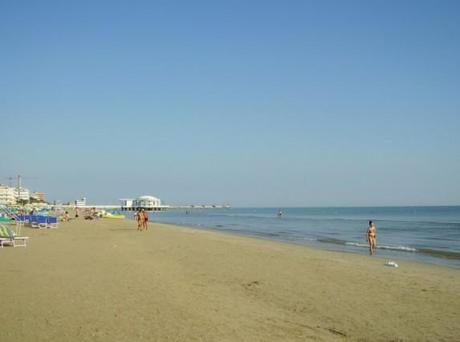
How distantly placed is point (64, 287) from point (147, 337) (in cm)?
414

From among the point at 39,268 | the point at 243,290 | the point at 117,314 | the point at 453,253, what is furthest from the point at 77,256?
the point at 453,253

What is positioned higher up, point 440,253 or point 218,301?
point 218,301

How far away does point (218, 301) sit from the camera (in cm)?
884

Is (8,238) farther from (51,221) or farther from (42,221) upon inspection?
(51,221)

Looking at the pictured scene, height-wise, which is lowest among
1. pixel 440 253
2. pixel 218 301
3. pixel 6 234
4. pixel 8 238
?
pixel 440 253

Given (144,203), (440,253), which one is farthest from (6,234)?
(144,203)

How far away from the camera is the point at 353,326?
293 inches

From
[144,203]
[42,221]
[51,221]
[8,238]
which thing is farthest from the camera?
[144,203]

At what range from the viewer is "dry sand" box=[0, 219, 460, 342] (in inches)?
266

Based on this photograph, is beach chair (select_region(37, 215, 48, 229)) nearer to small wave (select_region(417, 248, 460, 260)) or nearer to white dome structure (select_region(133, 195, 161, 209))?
small wave (select_region(417, 248, 460, 260))

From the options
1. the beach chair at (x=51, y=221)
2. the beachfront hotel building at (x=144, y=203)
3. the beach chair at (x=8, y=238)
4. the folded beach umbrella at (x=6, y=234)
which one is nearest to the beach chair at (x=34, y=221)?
the beach chair at (x=51, y=221)

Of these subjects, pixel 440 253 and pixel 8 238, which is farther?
pixel 440 253

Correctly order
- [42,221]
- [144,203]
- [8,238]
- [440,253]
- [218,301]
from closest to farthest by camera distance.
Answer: [218,301] → [8,238] → [440,253] → [42,221] → [144,203]

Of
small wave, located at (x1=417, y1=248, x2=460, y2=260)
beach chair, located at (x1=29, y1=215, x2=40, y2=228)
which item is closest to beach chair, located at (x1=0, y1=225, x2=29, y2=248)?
beach chair, located at (x1=29, y1=215, x2=40, y2=228)
